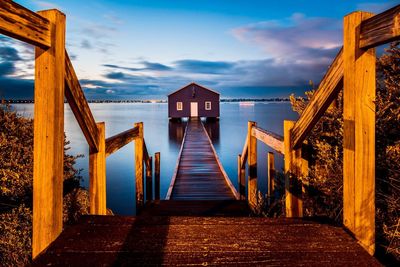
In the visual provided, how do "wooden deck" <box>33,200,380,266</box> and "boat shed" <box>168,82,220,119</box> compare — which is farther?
"boat shed" <box>168,82,220,119</box>

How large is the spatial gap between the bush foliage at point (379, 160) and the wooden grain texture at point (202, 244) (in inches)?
32.0

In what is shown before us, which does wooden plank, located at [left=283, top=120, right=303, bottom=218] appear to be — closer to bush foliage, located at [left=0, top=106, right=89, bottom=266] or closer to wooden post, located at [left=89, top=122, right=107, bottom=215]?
wooden post, located at [left=89, top=122, right=107, bottom=215]

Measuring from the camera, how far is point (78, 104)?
280cm

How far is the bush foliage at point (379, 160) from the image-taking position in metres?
3.15

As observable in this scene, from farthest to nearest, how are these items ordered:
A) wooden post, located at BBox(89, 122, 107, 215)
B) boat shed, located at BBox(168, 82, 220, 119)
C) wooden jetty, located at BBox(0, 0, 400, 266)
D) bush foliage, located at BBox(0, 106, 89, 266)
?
boat shed, located at BBox(168, 82, 220, 119) < bush foliage, located at BBox(0, 106, 89, 266) < wooden post, located at BBox(89, 122, 107, 215) < wooden jetty, located at BBox(0, 0, 400, 266)

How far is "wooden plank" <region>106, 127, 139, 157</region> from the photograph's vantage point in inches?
156

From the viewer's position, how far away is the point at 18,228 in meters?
4.65

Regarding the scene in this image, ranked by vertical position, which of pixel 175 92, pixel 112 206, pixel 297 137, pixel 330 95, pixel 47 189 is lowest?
pixel 112 206

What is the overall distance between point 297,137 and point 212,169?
7.80 m

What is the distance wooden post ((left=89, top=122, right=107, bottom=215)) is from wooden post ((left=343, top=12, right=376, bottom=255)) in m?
2.50

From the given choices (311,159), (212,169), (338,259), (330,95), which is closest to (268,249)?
(338,259)

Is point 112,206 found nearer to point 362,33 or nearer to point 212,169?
point 212,169

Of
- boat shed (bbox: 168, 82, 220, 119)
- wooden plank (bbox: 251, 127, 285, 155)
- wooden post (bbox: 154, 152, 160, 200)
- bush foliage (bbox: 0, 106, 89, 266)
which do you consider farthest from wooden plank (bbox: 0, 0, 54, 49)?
boat shed (bbox: 168, 82, 220, 119)

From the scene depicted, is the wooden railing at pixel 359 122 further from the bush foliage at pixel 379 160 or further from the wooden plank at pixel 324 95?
the bush foliage at pixel 379 160
